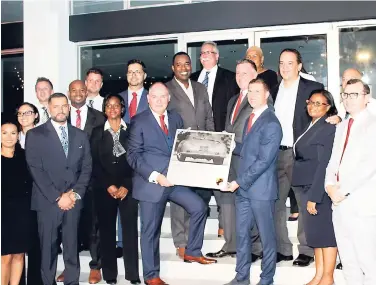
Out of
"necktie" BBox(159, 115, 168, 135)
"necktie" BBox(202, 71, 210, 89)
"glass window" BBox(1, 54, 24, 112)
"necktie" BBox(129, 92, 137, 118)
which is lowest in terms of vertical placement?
"necktie" BBox(159, 115, 168, 135)

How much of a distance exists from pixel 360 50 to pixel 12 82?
5.76 metres

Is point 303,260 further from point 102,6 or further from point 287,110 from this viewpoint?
point 102,6

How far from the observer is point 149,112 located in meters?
4.14

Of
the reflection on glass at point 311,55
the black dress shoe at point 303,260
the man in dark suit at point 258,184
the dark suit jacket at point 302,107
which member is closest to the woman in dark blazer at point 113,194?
the man in dark suit at point 258,184

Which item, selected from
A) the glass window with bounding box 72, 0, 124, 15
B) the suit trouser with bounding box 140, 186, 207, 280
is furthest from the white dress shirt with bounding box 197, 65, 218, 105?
the glass window with bounding box 72, 0, 124, 15

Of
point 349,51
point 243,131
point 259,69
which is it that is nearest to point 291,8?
point 349,51

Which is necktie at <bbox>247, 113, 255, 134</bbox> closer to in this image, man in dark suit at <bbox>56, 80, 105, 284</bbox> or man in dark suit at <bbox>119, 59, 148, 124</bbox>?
man in dark suit at <bbox>119, 59, 148, 124</bbox>

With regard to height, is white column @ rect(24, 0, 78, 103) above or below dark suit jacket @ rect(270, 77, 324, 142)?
above

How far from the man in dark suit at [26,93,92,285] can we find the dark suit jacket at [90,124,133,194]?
0.42 ft

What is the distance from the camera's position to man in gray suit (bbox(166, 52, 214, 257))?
4590 millimetres

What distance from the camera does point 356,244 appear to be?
336 centimetres

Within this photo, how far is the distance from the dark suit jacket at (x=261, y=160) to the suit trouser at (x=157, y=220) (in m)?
0.49

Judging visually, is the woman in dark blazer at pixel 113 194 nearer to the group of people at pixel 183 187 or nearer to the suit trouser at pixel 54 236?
the group of people at pixel 183 187

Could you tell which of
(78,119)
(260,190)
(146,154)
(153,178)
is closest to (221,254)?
Answer: (260,190)
